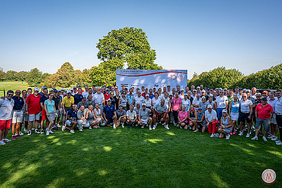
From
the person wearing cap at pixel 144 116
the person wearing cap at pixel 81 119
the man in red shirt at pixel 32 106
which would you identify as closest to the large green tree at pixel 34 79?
the man in red shirt at pixel 32 106

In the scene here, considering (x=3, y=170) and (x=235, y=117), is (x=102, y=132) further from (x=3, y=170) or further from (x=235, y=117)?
(x=235, y=117)

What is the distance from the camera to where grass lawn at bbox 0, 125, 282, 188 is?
3.28 metres

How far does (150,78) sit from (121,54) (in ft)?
36.5

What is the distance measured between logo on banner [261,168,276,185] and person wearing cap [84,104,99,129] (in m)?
6.26

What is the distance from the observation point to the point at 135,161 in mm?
4109

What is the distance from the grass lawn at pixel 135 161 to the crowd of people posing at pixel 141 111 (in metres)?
0.69

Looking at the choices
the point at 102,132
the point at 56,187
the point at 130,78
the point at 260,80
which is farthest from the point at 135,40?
the point at 56,187

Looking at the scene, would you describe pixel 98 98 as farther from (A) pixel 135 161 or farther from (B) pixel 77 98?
(A) pixel 135 161

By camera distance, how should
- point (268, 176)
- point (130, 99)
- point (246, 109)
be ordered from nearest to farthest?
point (268, 176), point (246, 109), point (130, 99)

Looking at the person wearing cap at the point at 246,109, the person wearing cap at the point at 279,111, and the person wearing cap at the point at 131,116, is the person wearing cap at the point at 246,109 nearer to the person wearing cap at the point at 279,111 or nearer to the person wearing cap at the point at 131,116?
the person wearing cap at the point at 279,111

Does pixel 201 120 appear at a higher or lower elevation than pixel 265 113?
lower

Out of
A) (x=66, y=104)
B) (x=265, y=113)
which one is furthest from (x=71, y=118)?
(x=265, y=113)

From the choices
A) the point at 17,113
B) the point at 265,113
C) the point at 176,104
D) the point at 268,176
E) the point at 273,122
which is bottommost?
the point at 268,176

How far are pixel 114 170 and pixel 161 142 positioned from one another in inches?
91.4
